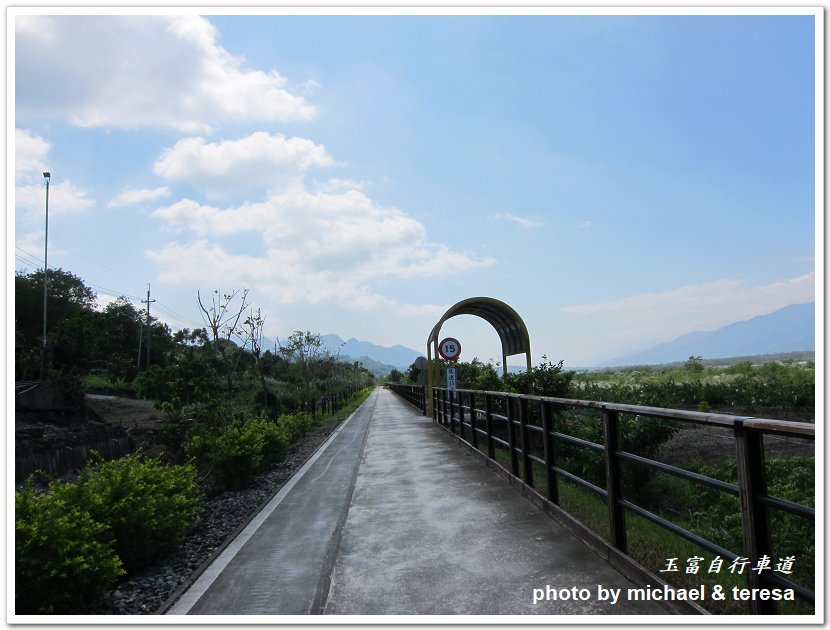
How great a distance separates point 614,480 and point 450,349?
504 inches

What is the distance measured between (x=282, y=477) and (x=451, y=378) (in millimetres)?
7374

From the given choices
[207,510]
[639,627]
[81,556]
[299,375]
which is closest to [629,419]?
[207,510]

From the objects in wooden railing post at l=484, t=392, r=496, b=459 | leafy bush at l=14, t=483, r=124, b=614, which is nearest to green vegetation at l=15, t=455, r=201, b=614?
leafy bush at l=14, t=483, r=124, b=614

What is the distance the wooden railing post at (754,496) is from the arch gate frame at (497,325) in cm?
1277

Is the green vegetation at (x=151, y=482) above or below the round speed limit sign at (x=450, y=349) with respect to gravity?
below

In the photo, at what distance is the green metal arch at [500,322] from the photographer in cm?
1653

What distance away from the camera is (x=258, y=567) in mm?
4555

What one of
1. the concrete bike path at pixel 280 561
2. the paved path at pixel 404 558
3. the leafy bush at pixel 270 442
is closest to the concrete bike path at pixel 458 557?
the paved path at pixel 404 558

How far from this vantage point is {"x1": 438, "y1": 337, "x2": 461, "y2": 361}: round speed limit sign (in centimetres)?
1688

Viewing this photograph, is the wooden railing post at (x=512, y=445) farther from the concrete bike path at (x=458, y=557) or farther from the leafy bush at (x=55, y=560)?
the leafy bush at (x=55, y=560)

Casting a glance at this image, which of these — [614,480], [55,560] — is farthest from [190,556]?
[614,480]

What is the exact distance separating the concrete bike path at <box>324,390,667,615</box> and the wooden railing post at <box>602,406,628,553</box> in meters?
0.23

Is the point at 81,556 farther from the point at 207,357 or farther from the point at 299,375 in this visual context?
the point at 299,375

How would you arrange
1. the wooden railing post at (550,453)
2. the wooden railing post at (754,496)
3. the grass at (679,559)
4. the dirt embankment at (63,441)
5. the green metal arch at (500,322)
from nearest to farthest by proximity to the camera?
the wooden railing post at (754,496)
the grass at (679,559)
the wooden railing post at (550,453)
the dirt embankment at (63,441)
the green metal arch at (500,322)
